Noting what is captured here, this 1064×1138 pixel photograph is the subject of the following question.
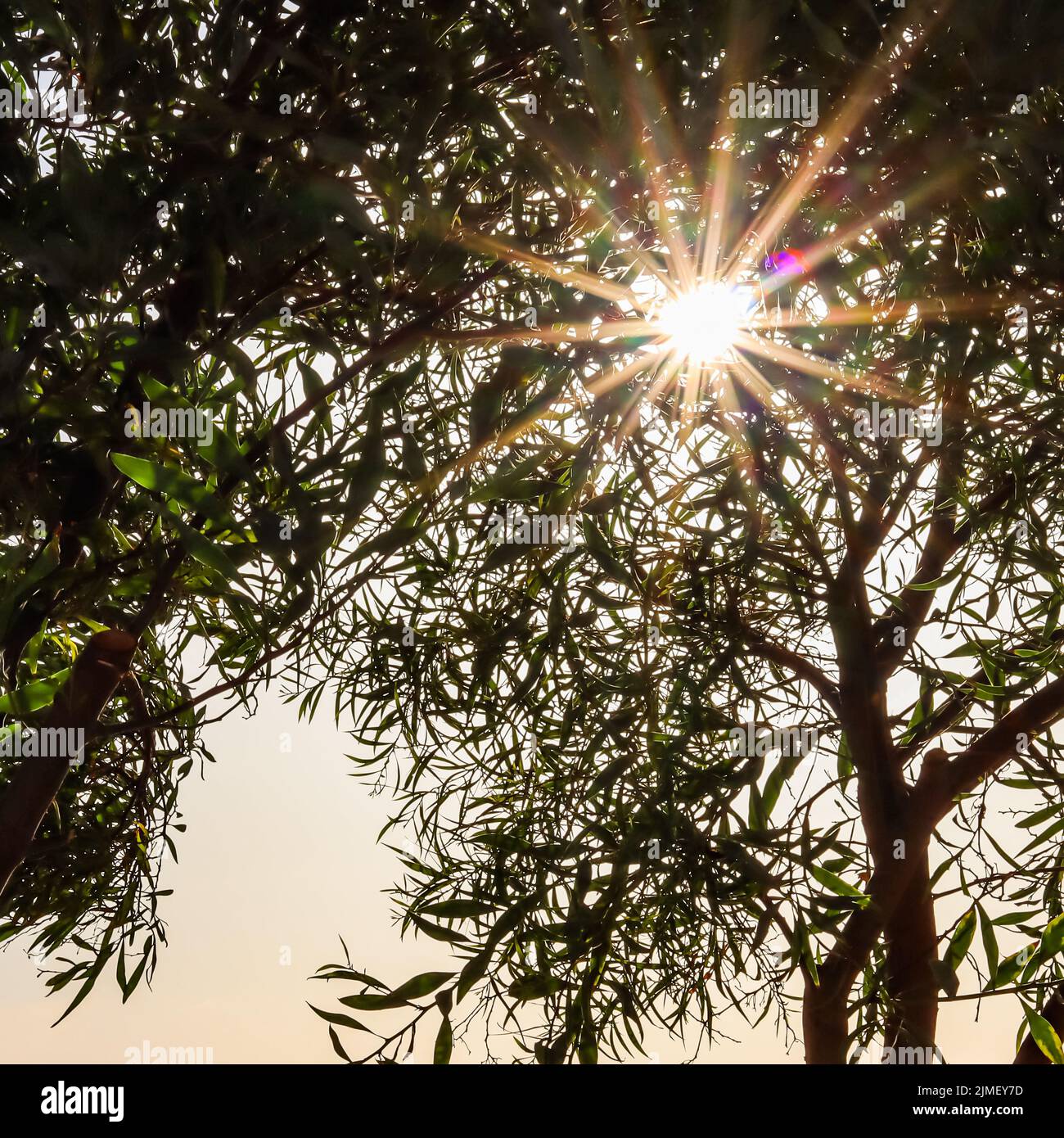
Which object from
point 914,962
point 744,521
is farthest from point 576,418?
point 914,962

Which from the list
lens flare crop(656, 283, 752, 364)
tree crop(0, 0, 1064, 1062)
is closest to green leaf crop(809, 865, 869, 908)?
tree crop(0, 0, 1064, 1062)

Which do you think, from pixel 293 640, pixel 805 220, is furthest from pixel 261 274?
pixel 805 220

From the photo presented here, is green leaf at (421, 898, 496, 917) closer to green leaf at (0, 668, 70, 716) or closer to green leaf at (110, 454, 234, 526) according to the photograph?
green leaf at (0, 668, 70, 716)

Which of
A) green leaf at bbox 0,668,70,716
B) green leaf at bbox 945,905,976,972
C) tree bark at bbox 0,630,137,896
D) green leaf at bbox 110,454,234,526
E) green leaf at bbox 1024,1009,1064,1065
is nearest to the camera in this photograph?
green leaf at bbox 110,454,234,526

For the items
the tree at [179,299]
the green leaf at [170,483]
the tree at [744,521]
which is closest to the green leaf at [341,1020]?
the tree at [744,521]

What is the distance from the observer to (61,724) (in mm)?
837

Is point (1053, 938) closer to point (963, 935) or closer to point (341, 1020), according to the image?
point (963, 935)

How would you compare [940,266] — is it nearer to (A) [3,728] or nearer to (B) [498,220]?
(B) [498,220]

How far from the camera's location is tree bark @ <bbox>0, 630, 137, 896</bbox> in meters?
0.84

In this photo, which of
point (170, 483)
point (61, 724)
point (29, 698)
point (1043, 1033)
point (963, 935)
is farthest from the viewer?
point (963, 935)

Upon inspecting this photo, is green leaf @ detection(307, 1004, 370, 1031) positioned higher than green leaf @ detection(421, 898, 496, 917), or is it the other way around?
green leaf @ detection(421, 898, 496, 917)

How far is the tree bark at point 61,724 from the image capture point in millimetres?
840

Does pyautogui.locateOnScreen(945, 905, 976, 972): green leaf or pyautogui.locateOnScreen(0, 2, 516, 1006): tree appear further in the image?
pyautogui.locateOnScreen(945, 905, 976, 972): green leaf

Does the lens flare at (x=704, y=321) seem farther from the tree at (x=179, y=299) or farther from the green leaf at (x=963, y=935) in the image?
the green leaf at (x=963, y=935)
